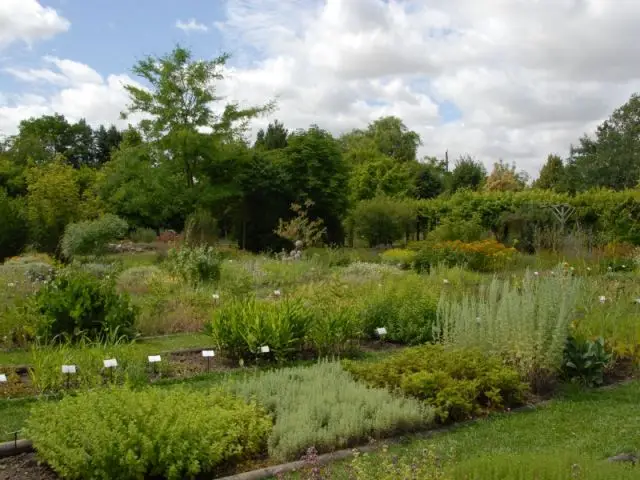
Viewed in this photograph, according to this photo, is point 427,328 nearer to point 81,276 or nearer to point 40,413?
point 81,276

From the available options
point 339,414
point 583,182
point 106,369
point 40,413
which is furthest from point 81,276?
point 583,182

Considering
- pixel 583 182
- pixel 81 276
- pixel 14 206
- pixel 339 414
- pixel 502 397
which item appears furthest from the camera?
pixel 583 182

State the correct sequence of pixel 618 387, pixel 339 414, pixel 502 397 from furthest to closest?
pixel 618 387 → pixel 502 397 → pixel 339 414

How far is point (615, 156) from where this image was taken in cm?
4425

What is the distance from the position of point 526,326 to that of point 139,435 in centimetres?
409

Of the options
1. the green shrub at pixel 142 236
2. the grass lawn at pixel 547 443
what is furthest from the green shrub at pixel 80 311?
the green shrub at pixel 142 236

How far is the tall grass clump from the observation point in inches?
262

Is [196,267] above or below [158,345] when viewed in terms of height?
above

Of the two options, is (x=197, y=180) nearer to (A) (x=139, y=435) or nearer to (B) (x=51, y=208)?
(B) (x=51, y=208)

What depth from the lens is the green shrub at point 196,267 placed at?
12.8 m

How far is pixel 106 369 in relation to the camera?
21.0 feet

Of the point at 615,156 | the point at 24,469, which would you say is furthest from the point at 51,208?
the point at 615,156

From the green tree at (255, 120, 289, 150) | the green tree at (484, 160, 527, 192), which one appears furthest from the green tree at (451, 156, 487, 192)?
the green tree at (255, 120, 289, 150)

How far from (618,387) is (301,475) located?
13.4ft
